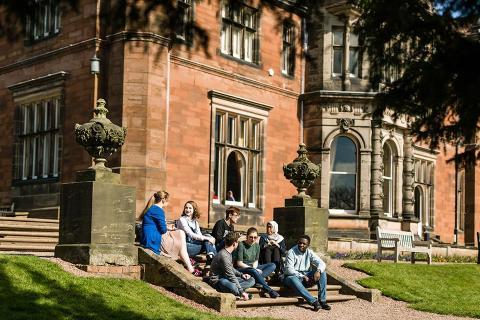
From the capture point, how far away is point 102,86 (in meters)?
21.9

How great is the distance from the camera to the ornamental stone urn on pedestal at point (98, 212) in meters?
14.5

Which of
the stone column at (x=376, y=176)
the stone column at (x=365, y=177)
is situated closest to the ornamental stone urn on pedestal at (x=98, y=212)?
the stone column at (x=365, y=177)

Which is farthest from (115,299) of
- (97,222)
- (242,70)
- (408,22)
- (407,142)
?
(407,142)

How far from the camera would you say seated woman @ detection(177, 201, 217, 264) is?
632 inches

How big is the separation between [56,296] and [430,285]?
394 inches

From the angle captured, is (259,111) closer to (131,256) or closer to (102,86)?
(102,86)

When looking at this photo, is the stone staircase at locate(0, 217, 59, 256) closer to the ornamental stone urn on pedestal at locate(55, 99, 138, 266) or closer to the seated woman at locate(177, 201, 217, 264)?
the ornamental stone urn on pedestal at locate(55, 99, 138, 266)

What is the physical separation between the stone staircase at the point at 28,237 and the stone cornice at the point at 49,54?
504cm

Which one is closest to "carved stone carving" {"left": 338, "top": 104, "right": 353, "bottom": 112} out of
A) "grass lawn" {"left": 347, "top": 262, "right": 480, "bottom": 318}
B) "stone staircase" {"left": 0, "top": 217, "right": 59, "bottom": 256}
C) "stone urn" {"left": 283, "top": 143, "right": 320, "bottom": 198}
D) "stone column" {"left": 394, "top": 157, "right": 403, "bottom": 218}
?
"stone column" {"left": 394, "top": 157, "right": 403, "bottom": 218}

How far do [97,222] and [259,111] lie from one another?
11.6 metres

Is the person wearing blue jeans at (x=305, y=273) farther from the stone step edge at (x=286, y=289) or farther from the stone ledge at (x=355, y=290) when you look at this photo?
the stone ledge at (x=355, y=290)

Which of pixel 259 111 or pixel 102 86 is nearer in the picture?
pixel 102 86

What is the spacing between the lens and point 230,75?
24438 millimetres

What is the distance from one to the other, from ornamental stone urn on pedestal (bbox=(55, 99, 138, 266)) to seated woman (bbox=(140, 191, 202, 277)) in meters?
0.41
